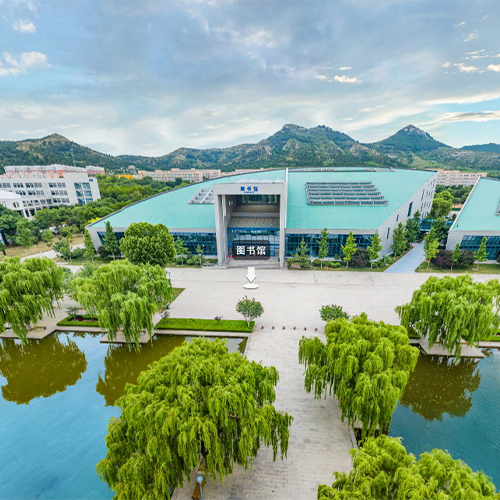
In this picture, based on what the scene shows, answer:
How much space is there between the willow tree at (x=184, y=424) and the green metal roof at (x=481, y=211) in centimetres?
3816

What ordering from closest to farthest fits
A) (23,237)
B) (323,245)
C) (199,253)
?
(323,245)
(199,253)
(23,237)

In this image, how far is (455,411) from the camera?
14.4 meters

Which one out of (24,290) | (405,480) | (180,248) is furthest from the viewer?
(180,248)

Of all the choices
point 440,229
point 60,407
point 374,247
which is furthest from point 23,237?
point 440,229

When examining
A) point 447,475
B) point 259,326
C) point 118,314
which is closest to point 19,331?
point 118,314

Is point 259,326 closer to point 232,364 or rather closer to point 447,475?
point 232,364

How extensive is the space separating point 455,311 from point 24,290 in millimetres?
28668

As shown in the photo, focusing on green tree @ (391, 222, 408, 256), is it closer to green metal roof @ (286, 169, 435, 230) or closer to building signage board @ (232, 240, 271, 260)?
green metal roof @ (286, 169, 435, 230)

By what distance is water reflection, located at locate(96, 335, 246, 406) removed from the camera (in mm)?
16214

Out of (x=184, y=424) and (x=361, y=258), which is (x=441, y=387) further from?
(x=361, y=258)

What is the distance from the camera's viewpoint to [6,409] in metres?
15.0

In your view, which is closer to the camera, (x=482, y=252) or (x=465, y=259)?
(x=482, y=252)

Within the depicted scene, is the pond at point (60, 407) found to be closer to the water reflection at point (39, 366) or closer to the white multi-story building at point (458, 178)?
the water reflection at point (39, 366)

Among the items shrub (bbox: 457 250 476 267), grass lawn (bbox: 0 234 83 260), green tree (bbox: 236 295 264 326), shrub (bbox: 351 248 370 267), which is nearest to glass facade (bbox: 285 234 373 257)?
shrub (bbox: 351 248 370 267)
